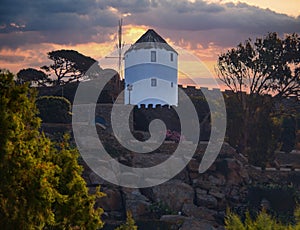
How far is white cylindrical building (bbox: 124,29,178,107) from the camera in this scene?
50.9 meters

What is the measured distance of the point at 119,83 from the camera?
5319 centimetres

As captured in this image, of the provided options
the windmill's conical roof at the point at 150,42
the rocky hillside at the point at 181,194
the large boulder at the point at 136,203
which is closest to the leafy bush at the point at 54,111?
the rocky hillside at the point at 181,194

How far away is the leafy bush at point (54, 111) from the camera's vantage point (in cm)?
4234

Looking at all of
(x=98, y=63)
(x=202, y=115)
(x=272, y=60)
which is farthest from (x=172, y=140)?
(x=98, y=63)

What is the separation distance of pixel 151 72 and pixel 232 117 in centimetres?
862

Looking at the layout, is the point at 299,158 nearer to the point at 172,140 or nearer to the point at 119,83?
the point at 172,140

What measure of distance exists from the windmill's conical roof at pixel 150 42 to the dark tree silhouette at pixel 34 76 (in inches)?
541

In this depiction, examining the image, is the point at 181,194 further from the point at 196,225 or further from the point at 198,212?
the point at 196,225

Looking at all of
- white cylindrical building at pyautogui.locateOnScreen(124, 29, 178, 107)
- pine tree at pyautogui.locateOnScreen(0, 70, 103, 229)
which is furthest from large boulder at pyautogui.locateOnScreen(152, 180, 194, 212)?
pine tree at pyautogui.locateOnScreen(0, 70, 103, 229)

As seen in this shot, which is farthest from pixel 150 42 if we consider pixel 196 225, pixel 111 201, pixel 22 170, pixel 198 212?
pixel 22 170

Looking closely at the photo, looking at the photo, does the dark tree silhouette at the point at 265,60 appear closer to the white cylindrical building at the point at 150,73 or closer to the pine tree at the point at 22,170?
the white cylindrical building at the point at 150,73

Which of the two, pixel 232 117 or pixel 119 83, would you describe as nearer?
pixel 232 117

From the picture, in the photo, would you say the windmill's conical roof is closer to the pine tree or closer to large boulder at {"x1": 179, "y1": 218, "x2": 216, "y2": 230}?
large boulder at {"x1": 179, "y1": 218, "x2": 216, "y2": 230}

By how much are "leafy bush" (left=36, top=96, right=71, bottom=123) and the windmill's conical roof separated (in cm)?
1077
